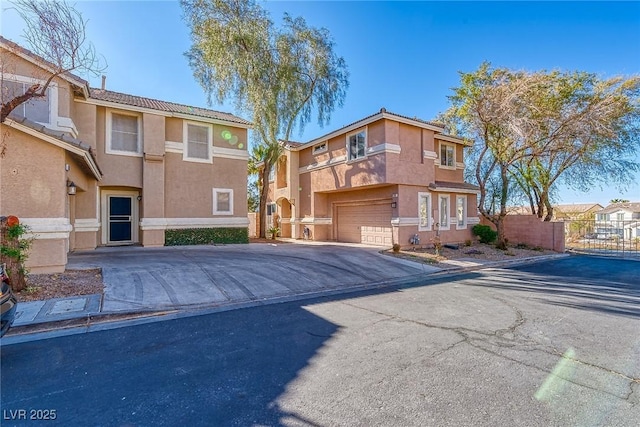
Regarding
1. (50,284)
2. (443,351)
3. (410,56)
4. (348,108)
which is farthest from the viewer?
(348,108)

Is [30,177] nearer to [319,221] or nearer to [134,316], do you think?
[134,316]

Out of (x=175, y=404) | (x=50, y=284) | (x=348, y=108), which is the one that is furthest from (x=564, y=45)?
(x=50, y=284)

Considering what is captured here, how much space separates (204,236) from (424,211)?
11253 millimetres

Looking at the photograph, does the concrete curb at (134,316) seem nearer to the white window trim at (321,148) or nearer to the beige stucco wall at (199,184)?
the beige stucco wall at (199,184)

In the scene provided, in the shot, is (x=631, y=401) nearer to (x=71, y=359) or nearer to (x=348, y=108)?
(x=71, y=359)

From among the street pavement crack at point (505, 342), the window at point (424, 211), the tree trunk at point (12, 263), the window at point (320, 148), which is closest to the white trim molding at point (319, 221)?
the window at point (320, 148)

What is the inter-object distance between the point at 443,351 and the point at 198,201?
12834 mm

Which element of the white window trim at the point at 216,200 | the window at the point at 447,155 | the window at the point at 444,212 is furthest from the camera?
the window at the point at 447,155

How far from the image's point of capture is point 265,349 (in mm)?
4344

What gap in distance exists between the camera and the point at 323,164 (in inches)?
732

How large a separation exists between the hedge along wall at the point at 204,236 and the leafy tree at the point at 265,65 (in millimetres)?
3974

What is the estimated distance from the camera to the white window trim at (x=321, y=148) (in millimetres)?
18547

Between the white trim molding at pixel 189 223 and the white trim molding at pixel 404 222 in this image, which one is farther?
the white trim molding at pixel 404 222

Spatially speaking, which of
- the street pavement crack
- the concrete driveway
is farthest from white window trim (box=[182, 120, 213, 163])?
the street pavement crack
